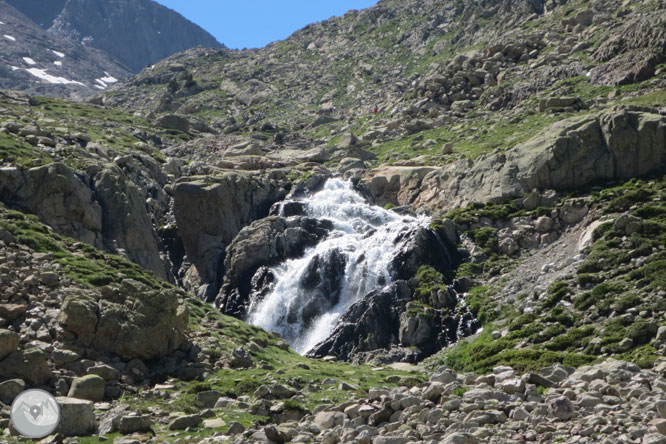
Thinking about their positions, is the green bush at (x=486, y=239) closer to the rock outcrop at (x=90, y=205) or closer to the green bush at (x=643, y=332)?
the green bush at (x=643, y=332)

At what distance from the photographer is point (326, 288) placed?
61.0 m

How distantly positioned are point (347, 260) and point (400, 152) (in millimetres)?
40662

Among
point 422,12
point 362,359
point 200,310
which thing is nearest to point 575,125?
point 362,359

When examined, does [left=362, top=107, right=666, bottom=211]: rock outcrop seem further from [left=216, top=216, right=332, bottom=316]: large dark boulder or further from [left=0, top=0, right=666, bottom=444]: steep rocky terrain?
[left=216, top=216, right=332, bottom=316]: large dark boulder

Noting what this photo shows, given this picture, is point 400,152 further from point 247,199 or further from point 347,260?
point 347,260

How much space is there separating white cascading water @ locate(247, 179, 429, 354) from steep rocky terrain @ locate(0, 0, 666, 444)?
267 mm

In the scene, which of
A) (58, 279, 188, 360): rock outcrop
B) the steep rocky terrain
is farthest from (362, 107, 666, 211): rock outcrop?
(58, 279, 188, 360): rock outcrop

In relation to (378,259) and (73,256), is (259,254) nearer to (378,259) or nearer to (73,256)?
(378,259)

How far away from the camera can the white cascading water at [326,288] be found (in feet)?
191

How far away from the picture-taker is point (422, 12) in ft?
617

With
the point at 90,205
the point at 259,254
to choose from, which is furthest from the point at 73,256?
the point at 259,254

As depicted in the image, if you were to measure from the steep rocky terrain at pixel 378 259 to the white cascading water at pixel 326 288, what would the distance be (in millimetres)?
267

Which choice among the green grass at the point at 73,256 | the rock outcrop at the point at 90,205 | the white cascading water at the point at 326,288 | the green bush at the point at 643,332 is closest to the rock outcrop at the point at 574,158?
the white cascading water at the point at 326,288

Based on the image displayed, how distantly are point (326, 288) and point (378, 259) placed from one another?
576 cm
